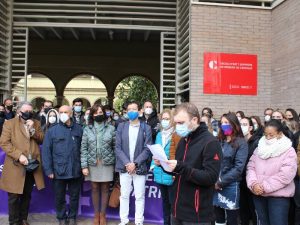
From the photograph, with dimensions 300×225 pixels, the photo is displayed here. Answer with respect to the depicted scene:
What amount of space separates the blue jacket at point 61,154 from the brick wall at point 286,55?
4.47 metres

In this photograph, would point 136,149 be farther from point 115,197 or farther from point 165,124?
point 115,197

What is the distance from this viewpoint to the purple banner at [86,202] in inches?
221

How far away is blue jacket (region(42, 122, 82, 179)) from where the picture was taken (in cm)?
505

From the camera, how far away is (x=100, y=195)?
5.38 metres

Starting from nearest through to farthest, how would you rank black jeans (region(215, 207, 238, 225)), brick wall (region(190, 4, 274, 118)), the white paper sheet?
1. the white paper sheet
2. black jeans (region(215, 207, 238, 225))
3. brick wall (region(190, 4, 274, 118))

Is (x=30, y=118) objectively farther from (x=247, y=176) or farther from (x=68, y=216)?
(x=247, y=176)

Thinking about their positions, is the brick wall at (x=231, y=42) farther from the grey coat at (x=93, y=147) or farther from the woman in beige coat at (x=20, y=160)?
the woman in beige coat at (x=20, y=160)

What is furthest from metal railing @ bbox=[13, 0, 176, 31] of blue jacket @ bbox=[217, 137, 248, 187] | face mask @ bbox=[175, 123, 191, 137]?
face mask @ bbox=[175, 123, 191, 137]

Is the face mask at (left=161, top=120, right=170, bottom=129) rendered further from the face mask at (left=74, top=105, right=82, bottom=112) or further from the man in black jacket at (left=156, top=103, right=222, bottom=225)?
the man in black jacket at (left=156, top=103, right=222, bottom=225)

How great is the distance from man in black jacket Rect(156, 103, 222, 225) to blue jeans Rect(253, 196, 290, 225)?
142 cm

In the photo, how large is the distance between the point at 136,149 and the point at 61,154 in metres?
0.98

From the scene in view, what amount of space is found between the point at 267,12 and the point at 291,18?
95 cm

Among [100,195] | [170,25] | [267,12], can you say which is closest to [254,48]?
[267,12]

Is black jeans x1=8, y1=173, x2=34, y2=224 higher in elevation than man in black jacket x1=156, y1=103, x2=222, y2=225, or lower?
lower
